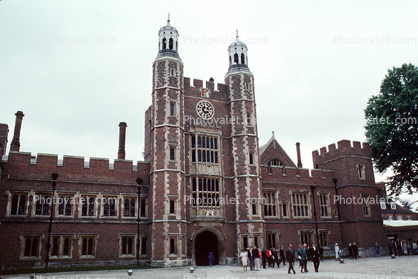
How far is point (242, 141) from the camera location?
2739 centimetres

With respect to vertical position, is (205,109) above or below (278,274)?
above

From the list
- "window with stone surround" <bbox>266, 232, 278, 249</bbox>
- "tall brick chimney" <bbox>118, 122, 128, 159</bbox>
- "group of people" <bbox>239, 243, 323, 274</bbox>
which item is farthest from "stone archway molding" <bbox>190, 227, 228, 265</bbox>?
"tall brick chimney" <bbox>118, 122, 128, 159</bbox>

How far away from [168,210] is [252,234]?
6400mm

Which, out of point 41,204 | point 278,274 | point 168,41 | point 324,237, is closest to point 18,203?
point 41,204

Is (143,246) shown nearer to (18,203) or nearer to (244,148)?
(18,203)

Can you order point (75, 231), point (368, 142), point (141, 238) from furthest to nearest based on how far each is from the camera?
point (368, 142), point (141, 238), point (75, 231)

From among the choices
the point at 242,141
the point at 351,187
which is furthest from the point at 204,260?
the point at 351,187

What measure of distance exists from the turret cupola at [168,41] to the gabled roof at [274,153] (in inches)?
537

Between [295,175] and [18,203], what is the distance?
2120 cm

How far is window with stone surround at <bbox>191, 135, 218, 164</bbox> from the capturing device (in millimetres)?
26328

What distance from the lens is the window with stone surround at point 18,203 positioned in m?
21.4

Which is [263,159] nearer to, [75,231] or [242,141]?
[242,141]

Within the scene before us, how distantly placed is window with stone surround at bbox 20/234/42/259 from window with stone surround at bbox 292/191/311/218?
19.3m

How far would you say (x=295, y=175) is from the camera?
30516 mm
